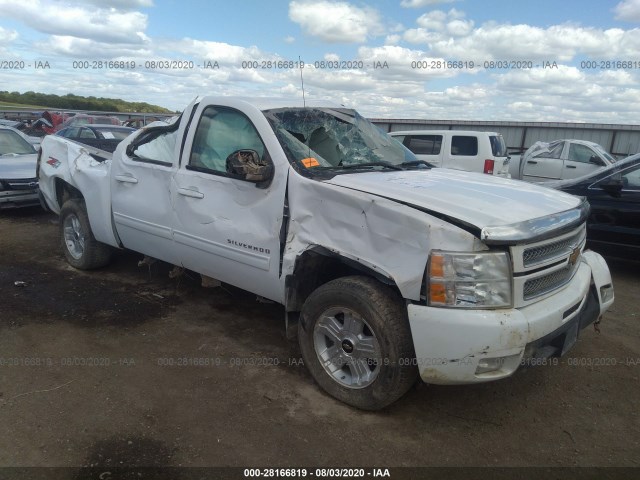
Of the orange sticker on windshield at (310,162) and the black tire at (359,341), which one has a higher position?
the orange sticker on windshield at (310,162)

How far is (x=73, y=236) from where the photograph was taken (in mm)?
5504

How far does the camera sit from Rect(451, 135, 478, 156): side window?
11047 mm

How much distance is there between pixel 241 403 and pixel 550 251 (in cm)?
209

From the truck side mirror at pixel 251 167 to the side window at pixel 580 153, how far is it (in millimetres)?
11283

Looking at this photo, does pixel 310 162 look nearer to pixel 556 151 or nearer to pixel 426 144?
pixel 426 144

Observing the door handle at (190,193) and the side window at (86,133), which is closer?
the door handle at (190,193)

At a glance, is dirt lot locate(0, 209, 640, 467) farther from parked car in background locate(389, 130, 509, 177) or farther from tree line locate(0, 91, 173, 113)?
tree line locate(0, 91, 173, 113)

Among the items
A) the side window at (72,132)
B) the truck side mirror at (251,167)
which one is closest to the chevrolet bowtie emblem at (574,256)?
the truck side mirror at (251,167)

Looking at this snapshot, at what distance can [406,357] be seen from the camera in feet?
9.02

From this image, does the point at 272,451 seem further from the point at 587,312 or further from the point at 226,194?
the point at 587,312

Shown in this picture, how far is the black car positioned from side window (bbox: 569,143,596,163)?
Result: 7020 mm

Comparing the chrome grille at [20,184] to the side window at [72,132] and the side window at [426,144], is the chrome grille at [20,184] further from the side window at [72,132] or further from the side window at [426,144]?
the side window at [426,144]

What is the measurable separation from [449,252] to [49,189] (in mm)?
5131

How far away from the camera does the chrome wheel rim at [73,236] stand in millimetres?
5359
